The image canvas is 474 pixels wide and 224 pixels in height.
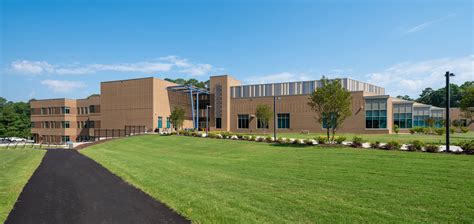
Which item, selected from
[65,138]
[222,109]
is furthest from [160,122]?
[65,138]

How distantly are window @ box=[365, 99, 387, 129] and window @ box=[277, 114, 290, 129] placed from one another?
42.1 ft

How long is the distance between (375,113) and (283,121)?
15.0 metres

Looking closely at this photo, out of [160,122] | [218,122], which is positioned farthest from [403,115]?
[160,122]

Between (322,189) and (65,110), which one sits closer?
(322,189)

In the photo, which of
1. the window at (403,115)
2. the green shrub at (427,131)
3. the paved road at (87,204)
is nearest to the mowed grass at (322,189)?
the paved road at (87,204)

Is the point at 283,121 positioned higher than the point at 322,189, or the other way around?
the point at 283,121

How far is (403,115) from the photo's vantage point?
46.3m

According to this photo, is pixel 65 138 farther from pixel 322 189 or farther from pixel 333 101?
pixel 322 189

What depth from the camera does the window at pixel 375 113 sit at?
4172 centimetres

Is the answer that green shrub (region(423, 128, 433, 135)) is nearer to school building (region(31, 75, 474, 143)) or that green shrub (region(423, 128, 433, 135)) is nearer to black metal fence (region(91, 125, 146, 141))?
school building (region(31, 75, 474, 143))

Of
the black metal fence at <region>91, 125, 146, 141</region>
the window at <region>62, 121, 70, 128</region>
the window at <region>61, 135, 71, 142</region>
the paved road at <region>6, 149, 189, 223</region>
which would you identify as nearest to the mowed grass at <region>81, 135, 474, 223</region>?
the paved road at <region>6, 149, 189, 223</region>

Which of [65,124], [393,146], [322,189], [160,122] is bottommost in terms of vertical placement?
[65,124]

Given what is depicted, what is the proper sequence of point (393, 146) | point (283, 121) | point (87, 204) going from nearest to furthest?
1. point (87, 204)
2. point (393, 146)
3. point (283, 121)

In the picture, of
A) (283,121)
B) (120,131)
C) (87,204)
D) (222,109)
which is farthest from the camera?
(222,109)
